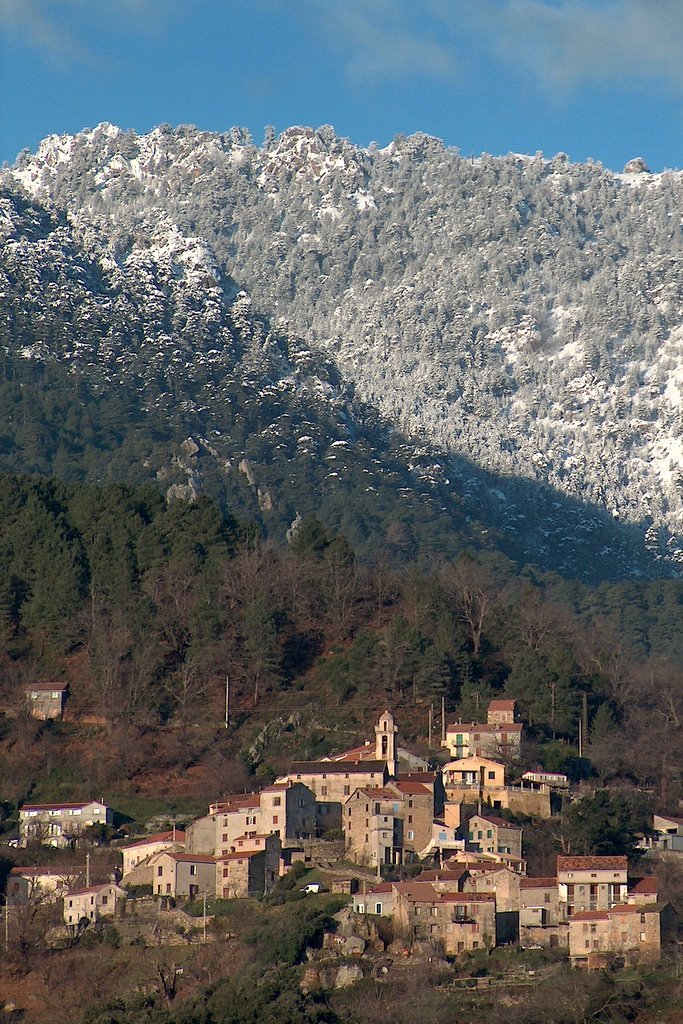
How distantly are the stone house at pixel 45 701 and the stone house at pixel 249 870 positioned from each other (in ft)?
64.8

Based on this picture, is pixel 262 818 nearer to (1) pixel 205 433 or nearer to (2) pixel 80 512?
(2) pixel 80 512

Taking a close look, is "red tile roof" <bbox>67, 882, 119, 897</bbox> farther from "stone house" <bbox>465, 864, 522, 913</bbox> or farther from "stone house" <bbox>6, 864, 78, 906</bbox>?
"stone house" <bbox>465, 864, 522, 913</bbox>

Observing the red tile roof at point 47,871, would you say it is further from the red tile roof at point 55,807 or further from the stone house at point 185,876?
the red tile roof at point 55,807

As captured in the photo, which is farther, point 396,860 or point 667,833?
point 667,833

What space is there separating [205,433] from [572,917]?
92.8 m

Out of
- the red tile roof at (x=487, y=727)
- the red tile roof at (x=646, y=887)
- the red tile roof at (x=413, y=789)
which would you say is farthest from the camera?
the red tile roof at (x=487, y=727)

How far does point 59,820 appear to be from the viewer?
9025 cm

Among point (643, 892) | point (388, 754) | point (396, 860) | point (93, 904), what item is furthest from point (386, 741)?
point (643, 892)

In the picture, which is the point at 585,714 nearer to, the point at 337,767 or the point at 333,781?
the point at 337,767

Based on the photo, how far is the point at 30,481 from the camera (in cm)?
12156

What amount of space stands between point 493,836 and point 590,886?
669cm

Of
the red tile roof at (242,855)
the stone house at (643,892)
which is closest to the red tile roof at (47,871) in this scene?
the red tile roof at (242,855)

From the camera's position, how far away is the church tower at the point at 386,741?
89812mm

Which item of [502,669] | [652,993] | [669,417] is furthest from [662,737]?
[669,417]
